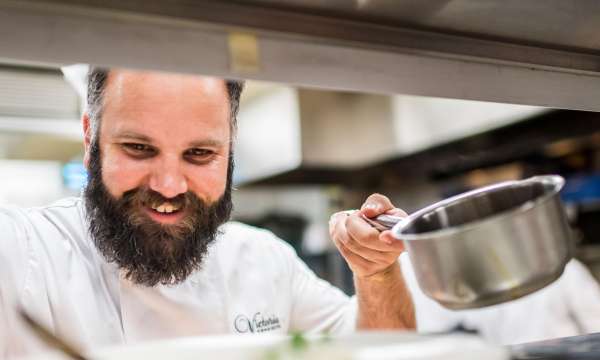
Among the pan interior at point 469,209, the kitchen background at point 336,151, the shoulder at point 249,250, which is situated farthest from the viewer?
the kitchen background at point 336,151

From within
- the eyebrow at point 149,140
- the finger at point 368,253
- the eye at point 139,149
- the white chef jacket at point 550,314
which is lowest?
the white chef jacket at point 550,314

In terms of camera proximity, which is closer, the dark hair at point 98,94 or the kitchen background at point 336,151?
the dark hair at point 98,94

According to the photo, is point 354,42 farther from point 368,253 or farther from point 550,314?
point 550,314

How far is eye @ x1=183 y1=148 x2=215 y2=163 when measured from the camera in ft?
4.21

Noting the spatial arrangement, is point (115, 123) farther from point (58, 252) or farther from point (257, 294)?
point (257, 294)

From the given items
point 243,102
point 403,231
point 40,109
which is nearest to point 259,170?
point 243,102

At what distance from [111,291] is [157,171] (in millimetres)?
325

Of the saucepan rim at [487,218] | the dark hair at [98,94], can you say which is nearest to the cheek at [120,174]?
the dark hair at [98,94]

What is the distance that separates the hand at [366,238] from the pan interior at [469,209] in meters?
0.14

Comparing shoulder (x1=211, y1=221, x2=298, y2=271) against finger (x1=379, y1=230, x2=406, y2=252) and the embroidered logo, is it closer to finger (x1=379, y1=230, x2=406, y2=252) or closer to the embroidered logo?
the embroidered logo

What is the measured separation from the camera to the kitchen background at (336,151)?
2668mm

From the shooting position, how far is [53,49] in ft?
2.01

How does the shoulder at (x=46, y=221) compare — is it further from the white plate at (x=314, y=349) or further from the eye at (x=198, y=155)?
the white plate at (x=314, y=349)

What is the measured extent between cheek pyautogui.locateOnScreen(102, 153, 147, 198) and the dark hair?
10 centimetres
